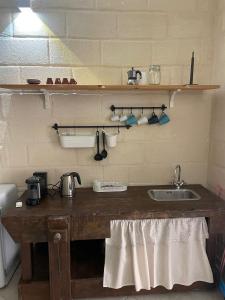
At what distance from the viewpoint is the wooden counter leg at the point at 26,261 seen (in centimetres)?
167

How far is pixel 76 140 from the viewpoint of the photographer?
2.07 meters

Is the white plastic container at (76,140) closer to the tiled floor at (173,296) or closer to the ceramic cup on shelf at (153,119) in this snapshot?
the ceramic cup on shelf at (153,119)

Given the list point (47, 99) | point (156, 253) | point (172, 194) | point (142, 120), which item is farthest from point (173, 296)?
point (47, 99)

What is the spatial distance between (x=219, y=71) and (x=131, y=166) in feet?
3.77

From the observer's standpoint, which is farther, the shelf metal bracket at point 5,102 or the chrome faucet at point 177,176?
the chrome faucet at point 177,176

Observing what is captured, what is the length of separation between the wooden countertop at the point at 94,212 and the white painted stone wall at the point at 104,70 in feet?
1.53

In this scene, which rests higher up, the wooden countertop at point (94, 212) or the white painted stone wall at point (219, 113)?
the white painted stone wall at point (219, 113)

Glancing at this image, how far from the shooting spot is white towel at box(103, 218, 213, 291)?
5.53 feet

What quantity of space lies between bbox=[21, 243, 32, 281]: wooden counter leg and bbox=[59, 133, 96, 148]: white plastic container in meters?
0.85

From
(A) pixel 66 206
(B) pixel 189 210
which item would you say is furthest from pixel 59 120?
(B) pixel 189 210

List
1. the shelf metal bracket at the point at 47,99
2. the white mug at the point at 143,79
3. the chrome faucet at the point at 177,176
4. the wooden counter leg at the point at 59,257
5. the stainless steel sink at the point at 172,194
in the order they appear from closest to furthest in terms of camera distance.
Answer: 1. the wooden counter leg at the point at 59,257
2. the white mug at the point at 143,79
3. the shelf metal bracket at the point at 47,99
4. the stainless steel sink at the point at 172,194
5. the chrome faucet at the point at 177,176

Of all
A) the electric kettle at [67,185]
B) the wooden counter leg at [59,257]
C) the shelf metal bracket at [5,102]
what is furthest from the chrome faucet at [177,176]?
the shelf metal bracket at [5,102]

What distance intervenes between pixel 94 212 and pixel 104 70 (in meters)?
1.24

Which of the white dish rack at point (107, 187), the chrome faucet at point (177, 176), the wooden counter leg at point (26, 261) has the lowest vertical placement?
the wooden counter leg at point (26, 261)
